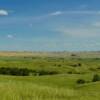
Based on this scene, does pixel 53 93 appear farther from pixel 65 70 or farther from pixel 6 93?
pixel 65 70

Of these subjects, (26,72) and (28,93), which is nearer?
(28,93)

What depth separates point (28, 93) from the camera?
15711mm

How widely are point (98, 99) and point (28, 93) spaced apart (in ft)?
11.9

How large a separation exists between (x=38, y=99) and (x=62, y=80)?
166ft

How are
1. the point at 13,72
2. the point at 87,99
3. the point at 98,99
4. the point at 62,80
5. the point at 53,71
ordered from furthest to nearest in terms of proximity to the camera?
the point at 53,71 → the point at 13,72 → the point at 62,80 → the point at 98,99 → the point at 87,99

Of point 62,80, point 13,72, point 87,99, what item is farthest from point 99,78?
point 87,99

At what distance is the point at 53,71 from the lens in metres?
111

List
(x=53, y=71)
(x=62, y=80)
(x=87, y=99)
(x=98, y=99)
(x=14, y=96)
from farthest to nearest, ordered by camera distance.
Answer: (x=53, y=71) < (x=62, y=80) < (x=98, y=99) < (x=87, y=99) < (x=14, y=96)

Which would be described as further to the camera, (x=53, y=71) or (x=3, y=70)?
(x=53, y=71)

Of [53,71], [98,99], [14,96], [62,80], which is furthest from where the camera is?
[53,71]

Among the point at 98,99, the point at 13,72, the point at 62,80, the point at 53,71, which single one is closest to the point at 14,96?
the point at 98,99

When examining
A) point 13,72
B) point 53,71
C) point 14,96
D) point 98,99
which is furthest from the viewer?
point 53,71

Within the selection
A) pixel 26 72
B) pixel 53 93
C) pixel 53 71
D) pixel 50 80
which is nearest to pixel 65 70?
pixel 53 71

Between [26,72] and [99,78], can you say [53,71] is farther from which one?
[99,78]
